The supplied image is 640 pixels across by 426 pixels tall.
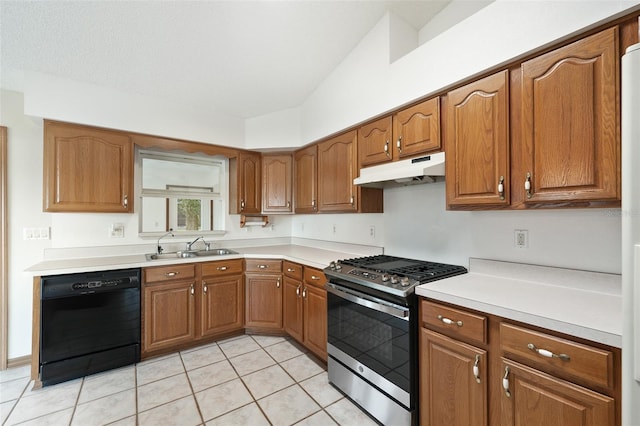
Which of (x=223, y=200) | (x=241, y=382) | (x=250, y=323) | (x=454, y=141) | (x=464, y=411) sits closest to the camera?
(x=464, y=411)

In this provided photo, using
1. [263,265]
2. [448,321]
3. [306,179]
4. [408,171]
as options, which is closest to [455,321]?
[448,321]

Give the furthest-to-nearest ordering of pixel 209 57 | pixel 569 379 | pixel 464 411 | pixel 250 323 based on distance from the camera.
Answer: pixel 250 323 → pixel 209 57 → pixel 464 411 → pixel 569 379

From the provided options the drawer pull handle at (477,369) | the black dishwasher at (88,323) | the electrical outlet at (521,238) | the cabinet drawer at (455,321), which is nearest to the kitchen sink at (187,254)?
the black dishwasher at (88,323)

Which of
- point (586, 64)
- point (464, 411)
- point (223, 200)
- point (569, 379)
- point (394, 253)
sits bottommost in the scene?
point (464, 411)

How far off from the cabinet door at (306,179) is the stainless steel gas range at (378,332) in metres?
1.05

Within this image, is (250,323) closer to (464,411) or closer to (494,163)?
(464,411)

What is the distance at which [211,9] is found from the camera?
75.3 inches

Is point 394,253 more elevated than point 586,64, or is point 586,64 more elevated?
point 586,64

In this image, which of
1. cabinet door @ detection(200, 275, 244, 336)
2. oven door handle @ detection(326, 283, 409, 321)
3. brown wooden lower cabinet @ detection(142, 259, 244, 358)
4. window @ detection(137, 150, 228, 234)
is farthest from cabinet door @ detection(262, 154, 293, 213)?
oven door handle @ detection(326, 283, 409, 321)

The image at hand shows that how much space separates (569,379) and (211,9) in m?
2.76

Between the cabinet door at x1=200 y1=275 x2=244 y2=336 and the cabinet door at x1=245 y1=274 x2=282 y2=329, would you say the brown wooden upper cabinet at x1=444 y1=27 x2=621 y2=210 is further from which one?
the cabinet door at x1=200 y1=275 x2=244 y2=336

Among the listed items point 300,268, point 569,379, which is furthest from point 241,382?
point 569,379

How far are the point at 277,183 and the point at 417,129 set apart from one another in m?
1.92

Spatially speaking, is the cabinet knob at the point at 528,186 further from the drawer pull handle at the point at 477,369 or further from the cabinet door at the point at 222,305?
the cabinet door at the point at 222,305
